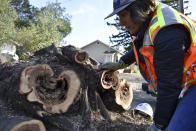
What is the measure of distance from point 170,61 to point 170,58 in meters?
0.02

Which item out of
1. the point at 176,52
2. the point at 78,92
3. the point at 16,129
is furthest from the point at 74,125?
the point at 176,52

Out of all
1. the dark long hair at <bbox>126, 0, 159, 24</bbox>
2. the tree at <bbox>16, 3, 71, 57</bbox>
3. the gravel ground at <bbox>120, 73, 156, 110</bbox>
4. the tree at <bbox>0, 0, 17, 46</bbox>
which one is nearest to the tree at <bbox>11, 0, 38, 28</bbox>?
the tree at <bbox>16, 3, 71, 57</bbox>

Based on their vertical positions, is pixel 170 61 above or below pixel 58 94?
above

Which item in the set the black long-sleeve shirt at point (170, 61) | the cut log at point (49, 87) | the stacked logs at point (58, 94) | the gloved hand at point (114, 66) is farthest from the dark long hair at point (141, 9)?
the cut log at point (49, 87)

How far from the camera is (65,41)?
2312cm

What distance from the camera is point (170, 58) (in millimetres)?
1065

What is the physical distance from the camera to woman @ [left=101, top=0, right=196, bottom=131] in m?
1.07

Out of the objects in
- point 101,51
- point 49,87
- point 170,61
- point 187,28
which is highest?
point 101,51

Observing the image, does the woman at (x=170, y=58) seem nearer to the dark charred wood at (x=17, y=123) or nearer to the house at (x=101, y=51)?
the dark charred wood at (x=17, y=123)

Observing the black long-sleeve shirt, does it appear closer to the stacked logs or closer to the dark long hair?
the dark long hair

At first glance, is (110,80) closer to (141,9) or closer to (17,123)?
(17,123)

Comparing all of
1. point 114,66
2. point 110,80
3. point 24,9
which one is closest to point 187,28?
point 114,66

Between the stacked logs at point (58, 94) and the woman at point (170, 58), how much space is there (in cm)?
140

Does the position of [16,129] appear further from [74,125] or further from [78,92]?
[78,92]
